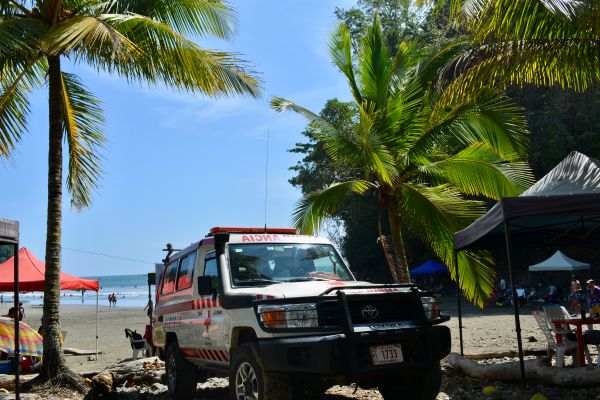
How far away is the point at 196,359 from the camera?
325 inches

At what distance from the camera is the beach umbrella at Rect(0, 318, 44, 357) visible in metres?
10.7

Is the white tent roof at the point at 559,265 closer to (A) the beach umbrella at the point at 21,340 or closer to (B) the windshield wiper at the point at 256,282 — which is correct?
(A) the beach umbrella at the point at 21,340

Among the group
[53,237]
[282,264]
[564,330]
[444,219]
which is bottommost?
[564,330]

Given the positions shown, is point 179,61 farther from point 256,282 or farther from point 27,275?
point 27,275

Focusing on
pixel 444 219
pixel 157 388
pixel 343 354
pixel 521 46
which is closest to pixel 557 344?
pixel 444 219

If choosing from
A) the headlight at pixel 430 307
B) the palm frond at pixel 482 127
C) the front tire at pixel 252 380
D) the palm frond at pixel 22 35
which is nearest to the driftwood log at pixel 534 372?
the headlight at pixel 430 307

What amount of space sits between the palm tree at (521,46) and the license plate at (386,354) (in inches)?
211

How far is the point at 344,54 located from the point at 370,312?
26.6 feet

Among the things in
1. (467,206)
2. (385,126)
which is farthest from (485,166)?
(385,126)

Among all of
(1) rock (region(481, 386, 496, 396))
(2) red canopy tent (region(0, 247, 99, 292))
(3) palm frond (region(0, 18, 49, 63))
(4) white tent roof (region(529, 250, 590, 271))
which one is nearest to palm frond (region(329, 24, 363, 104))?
(3) palm frond (region(0, 18, 49, 63))

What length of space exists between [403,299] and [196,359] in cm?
319

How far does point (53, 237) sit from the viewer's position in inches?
422

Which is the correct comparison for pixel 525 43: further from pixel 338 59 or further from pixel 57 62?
pixel 57 62

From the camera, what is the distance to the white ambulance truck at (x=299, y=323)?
5.90 meters
